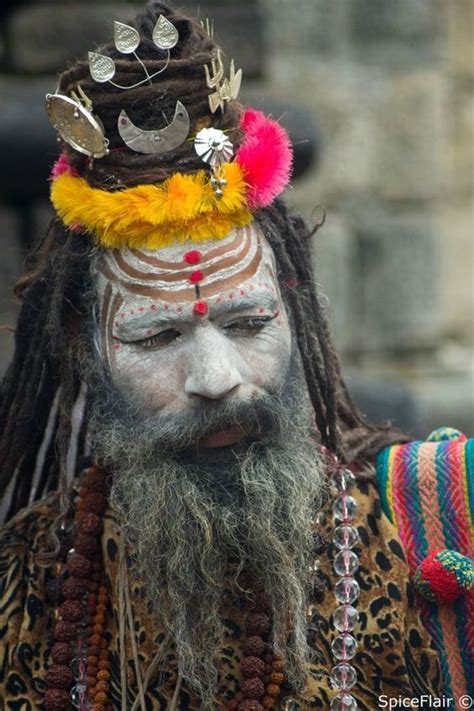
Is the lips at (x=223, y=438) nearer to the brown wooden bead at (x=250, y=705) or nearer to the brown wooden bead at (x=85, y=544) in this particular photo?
the brown wooden bead at (x=85, y=544)

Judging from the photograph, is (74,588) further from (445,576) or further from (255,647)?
(445,576)

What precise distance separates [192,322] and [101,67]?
1.71ft

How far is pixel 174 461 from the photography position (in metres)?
2.92

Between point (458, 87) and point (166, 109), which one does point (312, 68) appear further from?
point (166, 109)

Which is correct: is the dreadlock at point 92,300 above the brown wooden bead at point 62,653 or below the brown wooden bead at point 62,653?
above

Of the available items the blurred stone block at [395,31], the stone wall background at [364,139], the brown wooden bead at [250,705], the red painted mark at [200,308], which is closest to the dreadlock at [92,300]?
the red painted mark at [200,308]

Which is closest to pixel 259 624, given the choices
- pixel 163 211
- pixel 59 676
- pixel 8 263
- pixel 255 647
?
pixel 255 647

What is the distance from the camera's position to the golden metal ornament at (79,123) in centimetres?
286

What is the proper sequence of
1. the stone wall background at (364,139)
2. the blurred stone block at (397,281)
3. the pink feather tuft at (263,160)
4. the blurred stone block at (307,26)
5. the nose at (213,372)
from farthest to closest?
the blurred stone block at (397,281)
the blurred stone block at (307,26)
the stone wall background at (364,139)
the pink feather tuft at (263,160)
the nose at (213,372)

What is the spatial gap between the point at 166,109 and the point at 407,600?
1.07m

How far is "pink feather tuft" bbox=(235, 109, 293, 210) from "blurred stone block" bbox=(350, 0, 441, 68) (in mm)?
3092

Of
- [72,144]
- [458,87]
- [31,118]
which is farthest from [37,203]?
[72,144]

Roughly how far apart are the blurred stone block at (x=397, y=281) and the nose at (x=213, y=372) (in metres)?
3.45

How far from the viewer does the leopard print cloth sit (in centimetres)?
286
